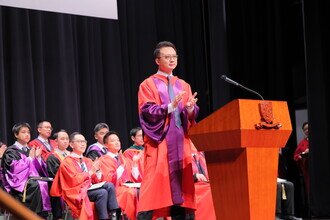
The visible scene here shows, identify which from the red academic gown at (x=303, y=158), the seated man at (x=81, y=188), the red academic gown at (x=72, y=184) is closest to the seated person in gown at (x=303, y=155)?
the red academic gown at (x=303, y=158)

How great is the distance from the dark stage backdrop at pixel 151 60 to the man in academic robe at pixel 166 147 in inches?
158

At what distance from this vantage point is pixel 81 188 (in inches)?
246

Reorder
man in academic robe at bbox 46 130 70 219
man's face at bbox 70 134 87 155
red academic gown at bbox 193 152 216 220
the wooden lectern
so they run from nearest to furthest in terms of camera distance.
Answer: the wooden lectern, red academic gown at bbox 193 152 216 220, man's face at bbox 70 134 87 155, man in academic robe at bbox 46 130 70 219

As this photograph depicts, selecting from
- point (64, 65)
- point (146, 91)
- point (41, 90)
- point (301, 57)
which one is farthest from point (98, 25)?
point (146, 91)

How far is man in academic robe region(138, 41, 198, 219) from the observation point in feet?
12.4

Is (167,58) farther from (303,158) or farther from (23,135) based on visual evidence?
(303,158)

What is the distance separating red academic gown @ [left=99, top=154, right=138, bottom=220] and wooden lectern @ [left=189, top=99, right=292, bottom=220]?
2669 millimetres

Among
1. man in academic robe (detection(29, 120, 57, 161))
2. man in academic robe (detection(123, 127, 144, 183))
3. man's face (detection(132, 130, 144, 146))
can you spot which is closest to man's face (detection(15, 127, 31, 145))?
man in academic robe (detection(29, 120, 57, 161))

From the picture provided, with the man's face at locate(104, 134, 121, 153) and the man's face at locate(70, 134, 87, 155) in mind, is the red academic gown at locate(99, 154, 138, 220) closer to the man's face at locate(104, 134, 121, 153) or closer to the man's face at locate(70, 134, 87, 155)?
the man's face at locate(104, 134, 121, 153)

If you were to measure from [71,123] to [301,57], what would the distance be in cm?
373

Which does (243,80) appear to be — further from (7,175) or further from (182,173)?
(182,173)

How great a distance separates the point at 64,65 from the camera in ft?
30.3

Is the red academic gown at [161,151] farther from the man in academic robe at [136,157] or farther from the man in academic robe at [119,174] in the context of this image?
the man in academic robe at [136,157]

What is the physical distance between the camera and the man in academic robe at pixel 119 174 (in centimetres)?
594
